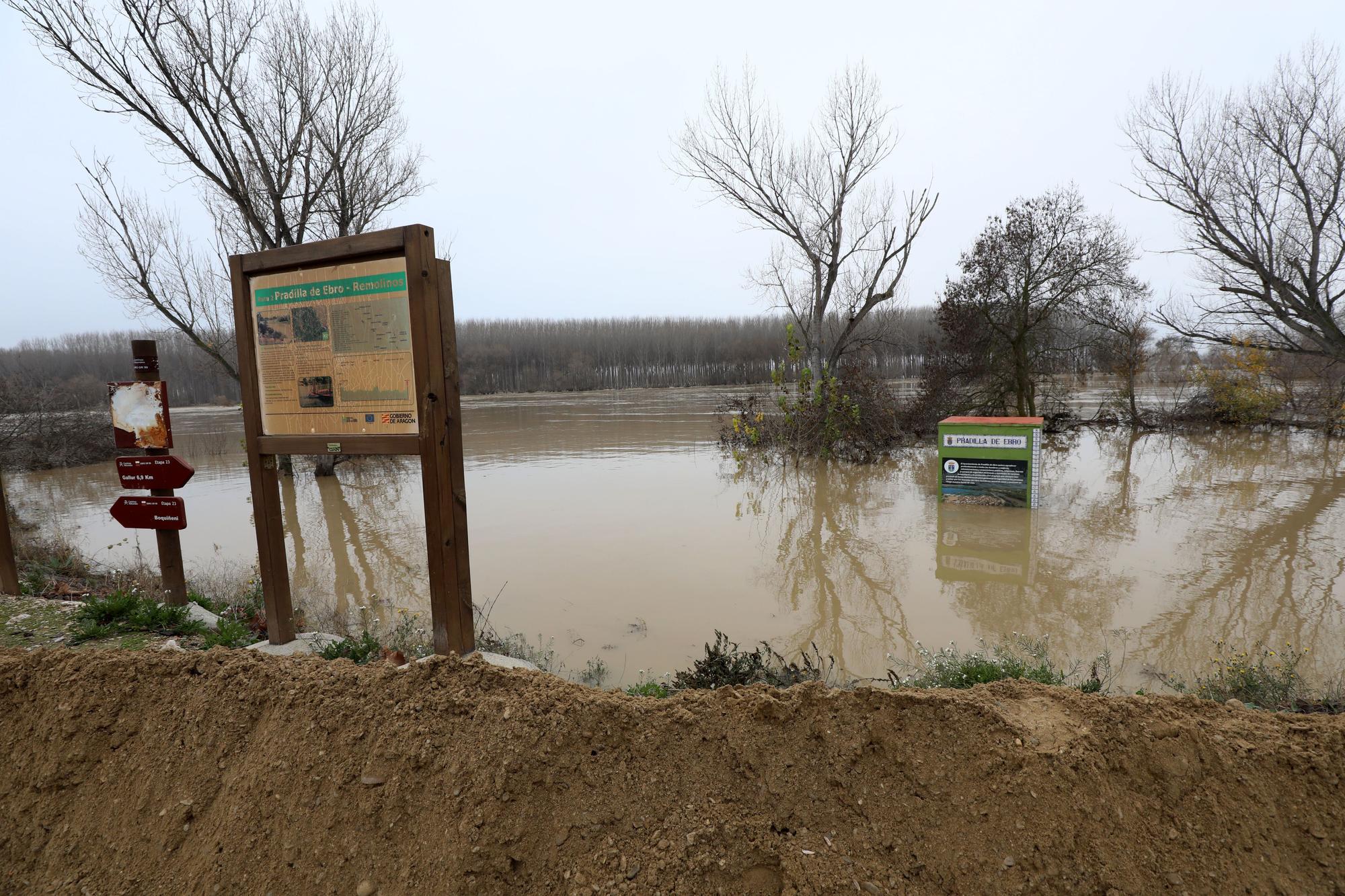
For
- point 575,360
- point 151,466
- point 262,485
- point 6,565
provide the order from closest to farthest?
point 262,485 → point 151,466 → point 6,565 → point 575,360

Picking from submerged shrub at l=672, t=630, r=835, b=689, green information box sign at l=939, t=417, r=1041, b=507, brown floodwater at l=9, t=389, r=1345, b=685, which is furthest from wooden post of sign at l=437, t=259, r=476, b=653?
green information box sign at l=939, t=417, r=1041, b=507

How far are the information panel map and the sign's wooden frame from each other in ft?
0.20

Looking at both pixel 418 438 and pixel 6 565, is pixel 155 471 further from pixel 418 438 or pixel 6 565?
pixel 418 438

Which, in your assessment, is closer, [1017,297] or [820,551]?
[820,551]

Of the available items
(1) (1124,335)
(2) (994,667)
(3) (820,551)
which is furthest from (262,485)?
(1) (1124,335)

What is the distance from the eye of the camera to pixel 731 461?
15195 mm

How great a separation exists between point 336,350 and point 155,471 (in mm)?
2091

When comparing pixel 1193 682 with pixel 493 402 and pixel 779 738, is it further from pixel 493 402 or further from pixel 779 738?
pixel 493 402

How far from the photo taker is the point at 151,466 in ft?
16.2

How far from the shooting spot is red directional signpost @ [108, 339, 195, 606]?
195 inches

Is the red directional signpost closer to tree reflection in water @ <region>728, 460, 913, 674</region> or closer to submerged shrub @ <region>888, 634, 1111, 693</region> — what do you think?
tree reflection in water @ <region>728, 460, 913, 674</region>

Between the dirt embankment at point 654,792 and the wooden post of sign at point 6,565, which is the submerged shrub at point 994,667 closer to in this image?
the dirt embankment at point 654,792

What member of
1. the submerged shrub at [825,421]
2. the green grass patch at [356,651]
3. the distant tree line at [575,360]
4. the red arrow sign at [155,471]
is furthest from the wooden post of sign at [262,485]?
the distant tree line at [575,360]

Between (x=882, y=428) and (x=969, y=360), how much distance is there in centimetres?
495
